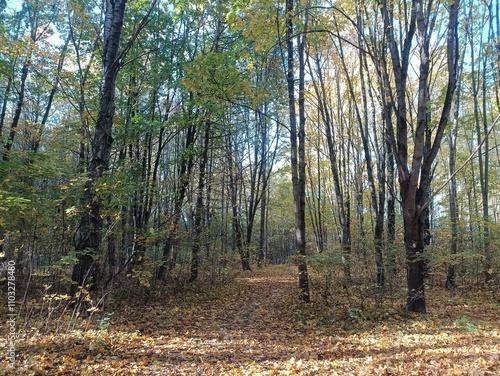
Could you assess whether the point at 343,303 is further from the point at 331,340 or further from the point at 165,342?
the point at 165,342

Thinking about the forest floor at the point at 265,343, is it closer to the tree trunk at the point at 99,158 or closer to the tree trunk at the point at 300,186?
the tree trunk at the point at 300,186

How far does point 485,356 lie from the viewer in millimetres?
3705

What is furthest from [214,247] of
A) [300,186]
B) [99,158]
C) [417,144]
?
[417,144]

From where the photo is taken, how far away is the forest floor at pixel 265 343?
→ 3771 mm

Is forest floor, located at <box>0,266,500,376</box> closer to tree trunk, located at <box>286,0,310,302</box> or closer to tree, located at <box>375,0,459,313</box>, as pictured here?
tree trunk, located at <box>286,0,310,302</box>

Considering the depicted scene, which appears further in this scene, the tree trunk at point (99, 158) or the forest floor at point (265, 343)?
the tree trunk at point (99, 158)

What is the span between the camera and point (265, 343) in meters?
5.39

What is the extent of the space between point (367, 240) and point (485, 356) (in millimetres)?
4541

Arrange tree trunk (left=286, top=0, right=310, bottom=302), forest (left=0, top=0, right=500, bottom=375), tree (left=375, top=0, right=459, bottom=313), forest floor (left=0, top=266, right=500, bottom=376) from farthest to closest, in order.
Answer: tree trunk (left=286, top=0, right=310, bottom=302) → tree (left=375, top=0, right=459, bottom=313) → forest (left=0, top=0, right=500, bottom=375) → forest floor (left=0, top=266, right=500, bottom=376)

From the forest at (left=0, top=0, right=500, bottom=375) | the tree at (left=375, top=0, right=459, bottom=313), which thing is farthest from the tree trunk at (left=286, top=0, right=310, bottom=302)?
the tree at (left=375, top=0, right=459, bottom=313)

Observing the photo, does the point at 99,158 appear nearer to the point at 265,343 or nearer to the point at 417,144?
the point at 265,343

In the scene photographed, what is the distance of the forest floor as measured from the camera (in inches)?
148

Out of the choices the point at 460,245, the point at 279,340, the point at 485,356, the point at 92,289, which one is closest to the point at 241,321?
the point at 279,340

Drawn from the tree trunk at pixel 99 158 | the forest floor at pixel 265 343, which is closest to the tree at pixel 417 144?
the forest floor at pixel 265 343
